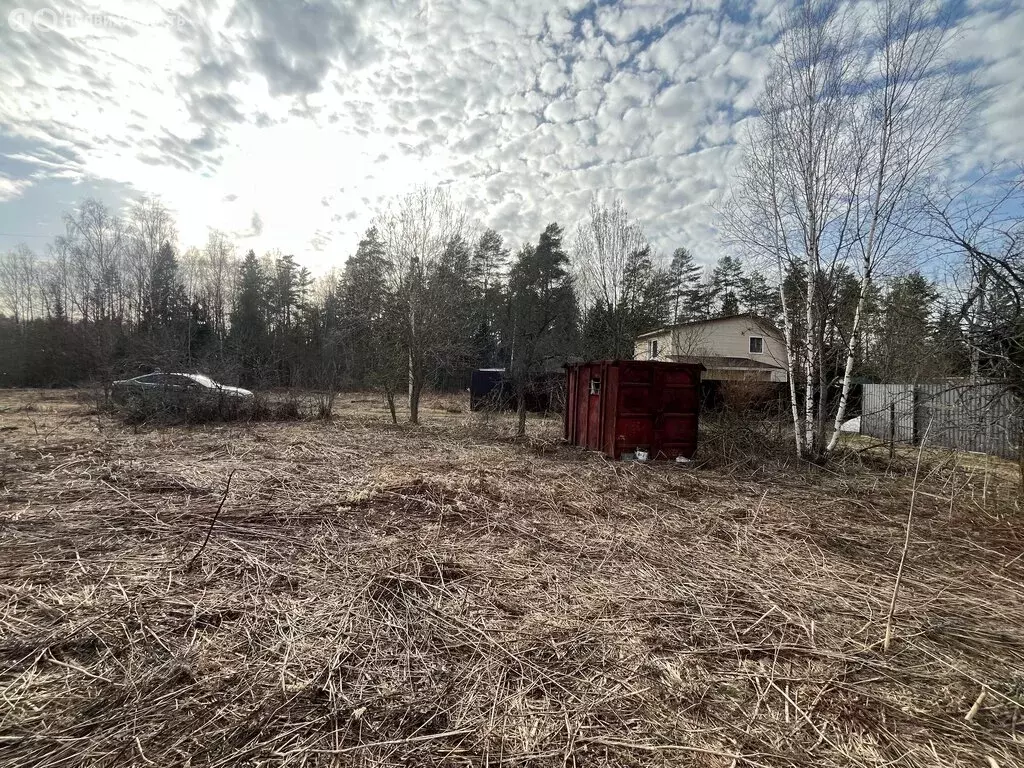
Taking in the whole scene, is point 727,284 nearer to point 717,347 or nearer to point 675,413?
point 717,347

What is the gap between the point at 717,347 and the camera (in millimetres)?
29875

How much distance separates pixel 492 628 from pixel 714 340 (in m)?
30.3

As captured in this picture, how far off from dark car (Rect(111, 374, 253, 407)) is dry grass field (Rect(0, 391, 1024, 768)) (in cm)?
673

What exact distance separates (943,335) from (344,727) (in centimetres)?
694

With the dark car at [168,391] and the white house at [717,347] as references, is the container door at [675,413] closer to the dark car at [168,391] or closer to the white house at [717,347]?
the dark car at [168,391]

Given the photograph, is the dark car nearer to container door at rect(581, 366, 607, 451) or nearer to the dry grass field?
the dry grass field

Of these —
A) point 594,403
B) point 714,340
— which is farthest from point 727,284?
point 594,403

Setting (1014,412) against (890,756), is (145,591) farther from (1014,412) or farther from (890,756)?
(1014,412)

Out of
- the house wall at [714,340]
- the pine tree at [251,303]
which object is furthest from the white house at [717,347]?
the pine tree at [251,303]

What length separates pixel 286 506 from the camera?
502 cm

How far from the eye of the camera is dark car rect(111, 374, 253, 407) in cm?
1191

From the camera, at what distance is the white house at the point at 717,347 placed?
24.6 meters

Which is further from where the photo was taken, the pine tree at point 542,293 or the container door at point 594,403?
the pine tree at point 542,293

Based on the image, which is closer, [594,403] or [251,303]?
[594,403]
